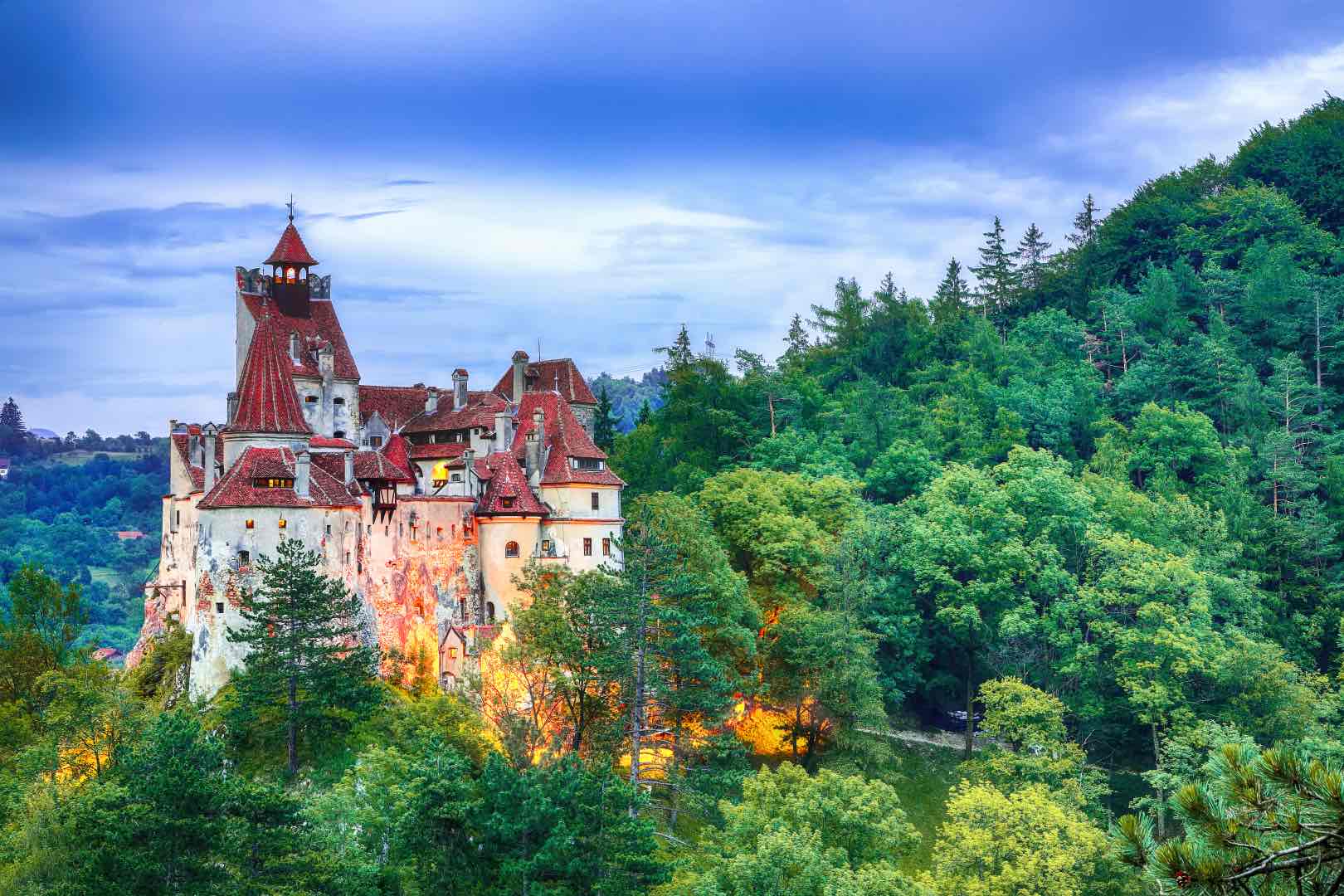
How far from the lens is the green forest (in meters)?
38.1

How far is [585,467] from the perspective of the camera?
60750mm

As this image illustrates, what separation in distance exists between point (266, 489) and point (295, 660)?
21.4 ft

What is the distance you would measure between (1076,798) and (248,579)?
30840 millimetres

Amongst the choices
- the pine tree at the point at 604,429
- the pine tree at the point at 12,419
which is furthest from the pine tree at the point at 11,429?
the pine tree at the point at 604,429

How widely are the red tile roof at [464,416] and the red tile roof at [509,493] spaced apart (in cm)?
318

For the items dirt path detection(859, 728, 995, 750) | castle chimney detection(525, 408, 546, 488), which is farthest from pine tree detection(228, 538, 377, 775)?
dirt path detection(859, 728, 995, 750)

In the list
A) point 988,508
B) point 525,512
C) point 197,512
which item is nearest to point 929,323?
point 988,508

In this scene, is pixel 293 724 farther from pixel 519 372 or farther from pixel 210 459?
pixel 519 372

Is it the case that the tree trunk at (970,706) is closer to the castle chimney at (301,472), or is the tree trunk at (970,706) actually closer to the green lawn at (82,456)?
the castle chimney at (301,472)

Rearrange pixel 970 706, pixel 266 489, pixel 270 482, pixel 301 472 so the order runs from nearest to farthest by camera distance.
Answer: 1. pixel 266 489
2. pixel 270 482
3. pixel 301 472
4. pixel 970 706

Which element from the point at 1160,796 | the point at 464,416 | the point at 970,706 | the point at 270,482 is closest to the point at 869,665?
the point at 970,706

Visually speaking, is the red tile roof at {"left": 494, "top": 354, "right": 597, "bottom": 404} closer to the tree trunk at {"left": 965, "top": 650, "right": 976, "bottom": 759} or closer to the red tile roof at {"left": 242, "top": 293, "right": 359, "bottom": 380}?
the red tile roof at {"left": 242, "top": 293, "right": 359, "bottom": 380}

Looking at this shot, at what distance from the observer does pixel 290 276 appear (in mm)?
62344

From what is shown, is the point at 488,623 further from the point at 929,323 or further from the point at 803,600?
the point at 929,323
